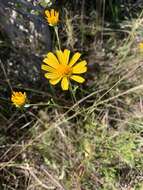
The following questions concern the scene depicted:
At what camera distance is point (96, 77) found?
2102mm

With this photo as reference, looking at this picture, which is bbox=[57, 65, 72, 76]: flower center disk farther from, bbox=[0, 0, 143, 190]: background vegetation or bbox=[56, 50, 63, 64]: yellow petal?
bbox=[0, 0, 143, 190]: background vegetation

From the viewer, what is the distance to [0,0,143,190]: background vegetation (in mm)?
1861

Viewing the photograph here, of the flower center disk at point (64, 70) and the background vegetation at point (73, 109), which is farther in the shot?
the background vegetation at point (73, 109)

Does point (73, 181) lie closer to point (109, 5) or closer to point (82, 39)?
point (82, 39)

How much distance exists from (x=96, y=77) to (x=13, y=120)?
42 cm

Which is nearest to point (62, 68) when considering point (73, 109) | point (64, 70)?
point (64, 70)

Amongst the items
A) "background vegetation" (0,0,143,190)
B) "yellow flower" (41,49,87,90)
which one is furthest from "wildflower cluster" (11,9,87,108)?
"background vegetation" (0,0,143,190)

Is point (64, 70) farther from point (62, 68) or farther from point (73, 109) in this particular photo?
point (73, 109)

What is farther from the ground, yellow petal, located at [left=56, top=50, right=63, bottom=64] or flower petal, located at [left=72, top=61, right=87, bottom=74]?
yellow petal, located at [left=56, top=50, right=63, bottom=64]

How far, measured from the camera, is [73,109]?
1.94m

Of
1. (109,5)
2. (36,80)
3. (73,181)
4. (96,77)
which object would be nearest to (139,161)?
(73,181)

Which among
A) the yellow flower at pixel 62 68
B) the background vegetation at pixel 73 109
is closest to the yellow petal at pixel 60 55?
the yellow flower at pixel 62 68

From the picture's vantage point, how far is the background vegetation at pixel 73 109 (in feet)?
6.11

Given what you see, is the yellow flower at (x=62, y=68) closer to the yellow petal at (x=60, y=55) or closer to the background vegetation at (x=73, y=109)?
the yellow petal at (x=60, y=55)
